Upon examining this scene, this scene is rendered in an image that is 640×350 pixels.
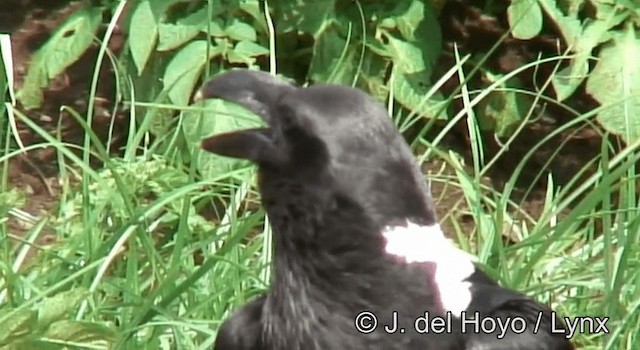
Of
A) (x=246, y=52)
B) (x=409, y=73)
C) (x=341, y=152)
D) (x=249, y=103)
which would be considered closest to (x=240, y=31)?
(x=246, y=52)

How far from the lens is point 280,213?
165cm

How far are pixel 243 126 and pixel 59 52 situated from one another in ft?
1.46

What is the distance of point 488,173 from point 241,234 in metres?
1.02

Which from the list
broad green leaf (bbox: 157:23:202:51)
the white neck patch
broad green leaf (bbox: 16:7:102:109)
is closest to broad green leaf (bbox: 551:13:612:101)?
broad green leaf (bbox: 157:23:202:51)

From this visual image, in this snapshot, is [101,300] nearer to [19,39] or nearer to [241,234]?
[241,234]

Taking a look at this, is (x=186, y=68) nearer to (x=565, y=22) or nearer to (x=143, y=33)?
(x=143, y=33)

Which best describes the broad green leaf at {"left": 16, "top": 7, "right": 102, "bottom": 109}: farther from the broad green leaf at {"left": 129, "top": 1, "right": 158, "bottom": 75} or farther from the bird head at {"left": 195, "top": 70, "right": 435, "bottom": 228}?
the bird head at {"left": 195, "top": 70, "right": 435, "bottom": 228}

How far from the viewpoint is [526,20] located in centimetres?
283

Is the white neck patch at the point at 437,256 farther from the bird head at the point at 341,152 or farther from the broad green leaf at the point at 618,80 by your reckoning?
the broad green leaf at the point at 618,80

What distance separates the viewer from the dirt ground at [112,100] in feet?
9.85

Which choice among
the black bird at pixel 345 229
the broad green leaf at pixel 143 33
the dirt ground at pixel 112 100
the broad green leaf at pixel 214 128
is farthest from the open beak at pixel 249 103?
the dirt ground at pixel 112 100

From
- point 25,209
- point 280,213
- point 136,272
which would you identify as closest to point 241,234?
point 136,272

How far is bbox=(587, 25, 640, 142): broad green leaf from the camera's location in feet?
8.97

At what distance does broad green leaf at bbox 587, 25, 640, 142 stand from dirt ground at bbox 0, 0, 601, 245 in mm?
131
